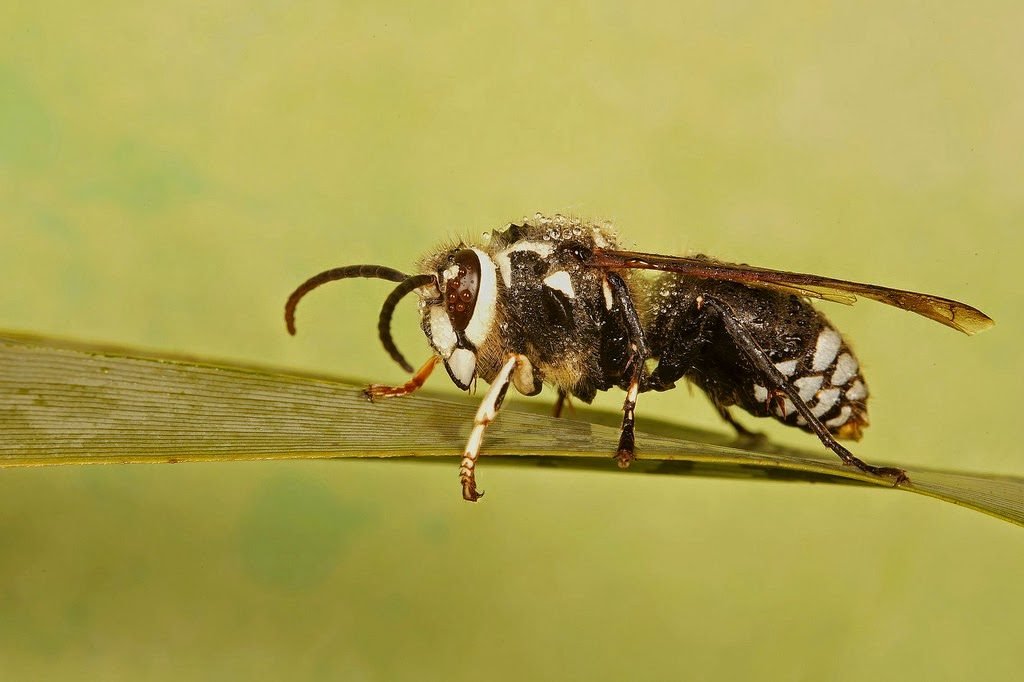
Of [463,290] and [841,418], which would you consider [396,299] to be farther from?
[841,418]

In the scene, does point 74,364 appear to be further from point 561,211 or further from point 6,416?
point 561,211

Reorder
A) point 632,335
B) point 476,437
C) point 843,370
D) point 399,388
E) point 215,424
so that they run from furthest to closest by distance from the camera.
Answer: point 843,370 < point 632,335 < point 399,388 < point 476,437 < point 215,424

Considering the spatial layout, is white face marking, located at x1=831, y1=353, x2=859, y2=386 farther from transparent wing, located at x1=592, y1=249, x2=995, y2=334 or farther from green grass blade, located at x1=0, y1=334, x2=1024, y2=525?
green grass blade, located at x1=0, y1=334, x2=1024, y2=525

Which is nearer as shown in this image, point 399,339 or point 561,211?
point 561,211

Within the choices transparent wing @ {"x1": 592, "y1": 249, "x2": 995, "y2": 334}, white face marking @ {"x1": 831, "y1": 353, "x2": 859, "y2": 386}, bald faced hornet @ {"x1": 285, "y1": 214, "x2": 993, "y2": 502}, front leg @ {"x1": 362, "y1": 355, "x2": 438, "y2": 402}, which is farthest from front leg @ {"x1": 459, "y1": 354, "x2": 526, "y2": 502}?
white face marking @ {"x1": 831, "y1": 353, "x2": 859, "y2": 386}

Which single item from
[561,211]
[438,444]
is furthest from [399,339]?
[438,444]

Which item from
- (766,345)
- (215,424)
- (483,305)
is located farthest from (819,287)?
(215,424)
